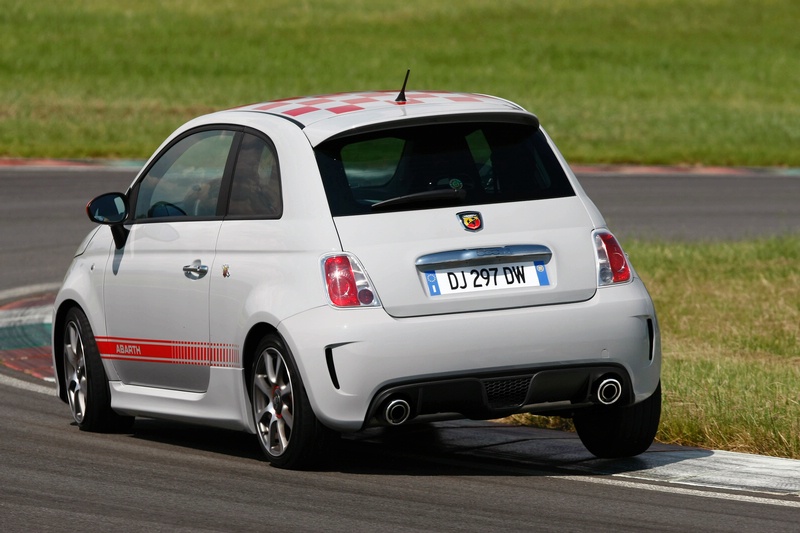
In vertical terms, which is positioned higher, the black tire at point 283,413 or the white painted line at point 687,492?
the black tire at point 283,413

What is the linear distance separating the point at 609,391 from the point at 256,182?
199 cm

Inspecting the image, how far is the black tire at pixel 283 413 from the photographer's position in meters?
7.14

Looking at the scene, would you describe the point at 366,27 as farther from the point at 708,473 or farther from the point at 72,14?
the point at 708,473

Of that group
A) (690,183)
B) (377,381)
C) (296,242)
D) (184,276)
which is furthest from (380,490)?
(690,183)

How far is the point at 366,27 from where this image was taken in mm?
57812

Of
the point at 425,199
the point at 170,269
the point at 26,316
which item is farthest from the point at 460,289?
the point at 26,316

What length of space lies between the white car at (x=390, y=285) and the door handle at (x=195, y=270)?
0.01 m

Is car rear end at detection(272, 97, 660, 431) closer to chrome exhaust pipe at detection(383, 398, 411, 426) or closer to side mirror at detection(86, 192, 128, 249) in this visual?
chrome exhaust pipe at detection(383, 398, 411, 426)

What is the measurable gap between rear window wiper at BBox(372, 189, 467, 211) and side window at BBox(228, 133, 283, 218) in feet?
1.80

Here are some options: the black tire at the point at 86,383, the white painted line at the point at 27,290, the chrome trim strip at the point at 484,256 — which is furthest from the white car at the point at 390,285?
the white painted line at the point at 27,290

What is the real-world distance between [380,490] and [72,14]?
164 feet

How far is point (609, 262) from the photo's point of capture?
7367 millimetres

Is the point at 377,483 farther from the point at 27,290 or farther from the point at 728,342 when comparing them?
the point at 27,290

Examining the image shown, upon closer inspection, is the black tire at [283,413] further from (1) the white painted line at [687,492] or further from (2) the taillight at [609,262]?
(2) the taillight at [609,262]
